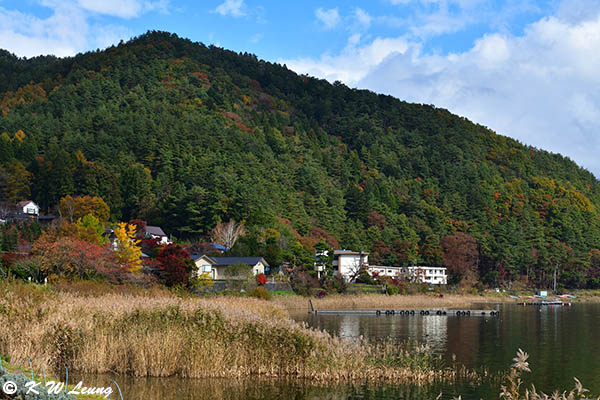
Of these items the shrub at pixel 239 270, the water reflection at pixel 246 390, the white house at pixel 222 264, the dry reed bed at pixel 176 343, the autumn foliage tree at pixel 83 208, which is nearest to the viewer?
the water reflection at pixel 246 390

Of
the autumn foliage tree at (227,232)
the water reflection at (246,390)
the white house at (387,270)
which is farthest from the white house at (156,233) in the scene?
the water reflection at (246,390)

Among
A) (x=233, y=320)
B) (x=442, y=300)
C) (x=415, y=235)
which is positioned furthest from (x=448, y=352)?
Answer: (x=415, y=235)

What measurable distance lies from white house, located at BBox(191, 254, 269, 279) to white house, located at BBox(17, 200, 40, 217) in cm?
3916

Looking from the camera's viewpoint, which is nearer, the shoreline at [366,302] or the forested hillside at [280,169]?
the shoreline at [366,302]

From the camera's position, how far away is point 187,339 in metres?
19.0

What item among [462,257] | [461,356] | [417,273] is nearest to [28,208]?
[417,273]

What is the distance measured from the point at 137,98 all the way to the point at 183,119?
21310mm

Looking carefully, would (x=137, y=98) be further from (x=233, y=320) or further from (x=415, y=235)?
(x=233, y=320)

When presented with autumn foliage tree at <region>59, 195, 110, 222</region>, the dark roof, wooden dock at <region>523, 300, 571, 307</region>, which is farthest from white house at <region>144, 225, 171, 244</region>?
wooden dock at <region>523, 300, 571, 307</region>

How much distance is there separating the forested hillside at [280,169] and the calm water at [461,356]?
30.8 m

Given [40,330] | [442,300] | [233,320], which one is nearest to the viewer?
[40,330]

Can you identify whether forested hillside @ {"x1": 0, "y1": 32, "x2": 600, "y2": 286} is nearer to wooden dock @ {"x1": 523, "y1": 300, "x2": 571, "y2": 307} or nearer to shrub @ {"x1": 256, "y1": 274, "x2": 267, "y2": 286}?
shrub @ {"x1": 256, "y1": 274, "x2": 267, "y2": 286}

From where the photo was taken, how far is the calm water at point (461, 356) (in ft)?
59.4

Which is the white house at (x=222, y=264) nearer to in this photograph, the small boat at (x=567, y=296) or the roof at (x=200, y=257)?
the roof at (x=200, y=257)
